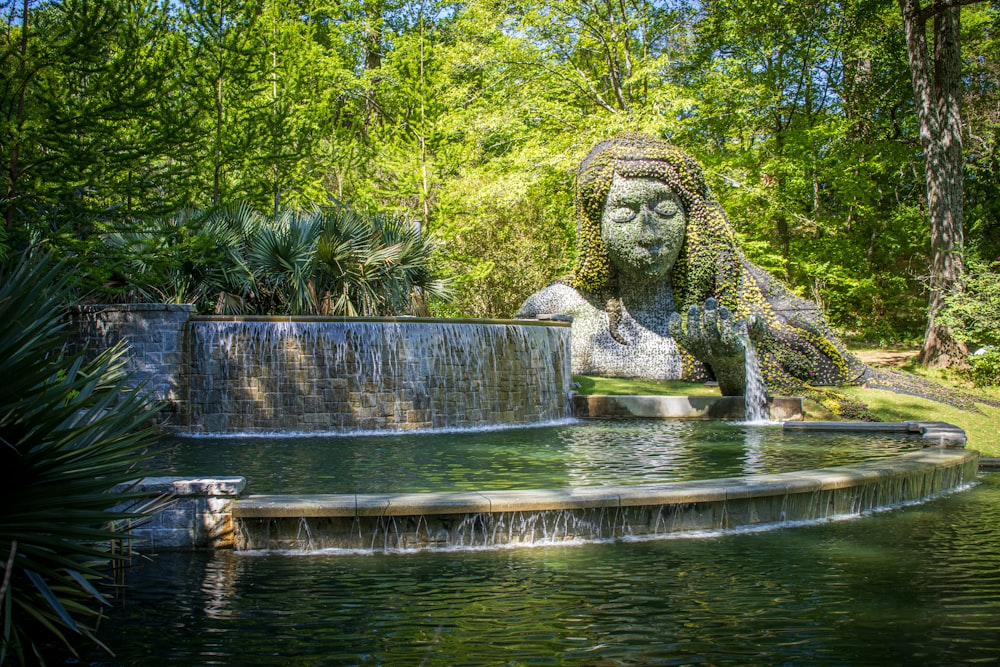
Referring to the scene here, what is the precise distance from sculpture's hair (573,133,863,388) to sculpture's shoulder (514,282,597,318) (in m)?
0.22

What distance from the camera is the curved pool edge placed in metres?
6.09

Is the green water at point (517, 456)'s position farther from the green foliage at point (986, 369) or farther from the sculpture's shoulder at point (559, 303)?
the green foliage at point (986, 369)

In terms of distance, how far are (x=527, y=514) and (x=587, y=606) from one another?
5.14 ft

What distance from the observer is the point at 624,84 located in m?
26.3

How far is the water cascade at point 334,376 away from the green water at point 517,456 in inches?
31.5

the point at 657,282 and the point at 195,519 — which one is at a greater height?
the point at 657,282

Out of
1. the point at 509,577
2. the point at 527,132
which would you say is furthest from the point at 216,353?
the point at 527,132

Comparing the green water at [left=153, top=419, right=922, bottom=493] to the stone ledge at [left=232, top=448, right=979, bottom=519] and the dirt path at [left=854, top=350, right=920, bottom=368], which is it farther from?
the dirt path at [left=854, top=350, right=920, bottom=368]

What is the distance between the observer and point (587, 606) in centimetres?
477

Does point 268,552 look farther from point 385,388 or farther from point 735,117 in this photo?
point 735,117

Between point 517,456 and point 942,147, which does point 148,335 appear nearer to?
point 517,456

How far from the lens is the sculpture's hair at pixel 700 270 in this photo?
602 inches

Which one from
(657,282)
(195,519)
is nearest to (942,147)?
(657,282)

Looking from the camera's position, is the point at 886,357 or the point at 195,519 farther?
the point at 886,357
